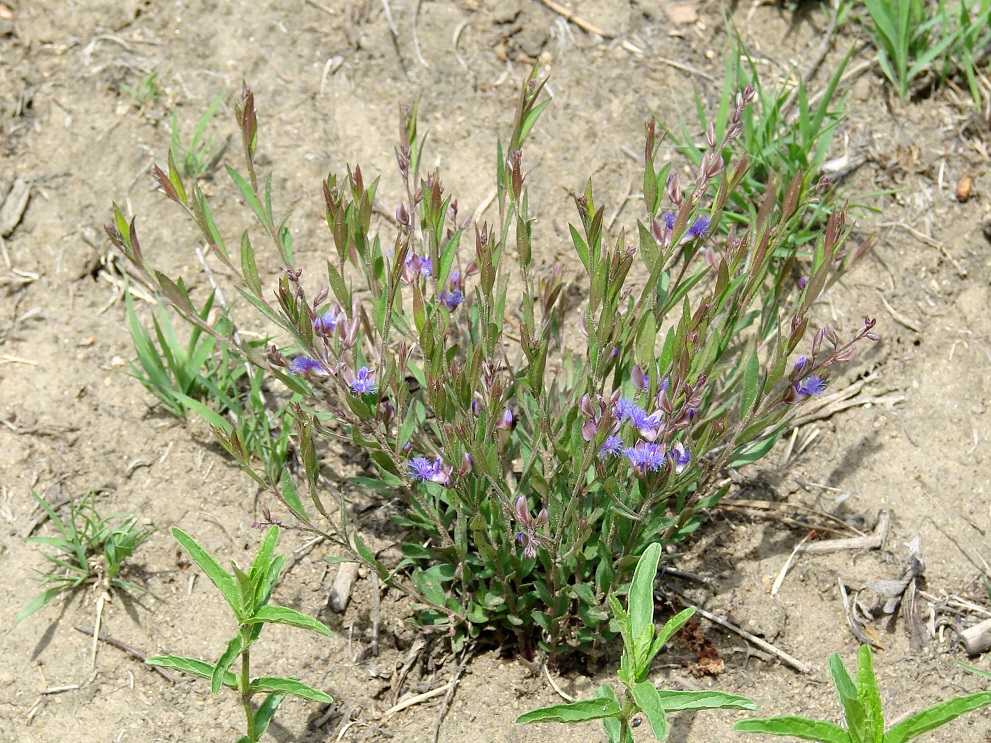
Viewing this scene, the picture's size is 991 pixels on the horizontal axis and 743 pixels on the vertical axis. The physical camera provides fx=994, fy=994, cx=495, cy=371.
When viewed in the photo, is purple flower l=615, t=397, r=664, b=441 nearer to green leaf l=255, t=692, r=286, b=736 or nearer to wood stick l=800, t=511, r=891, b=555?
wood stick l=800, t=511, r=891, b=555

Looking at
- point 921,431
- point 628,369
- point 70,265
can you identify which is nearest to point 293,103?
point 70,265

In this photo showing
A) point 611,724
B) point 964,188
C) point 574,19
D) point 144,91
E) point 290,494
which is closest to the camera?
point 611,724

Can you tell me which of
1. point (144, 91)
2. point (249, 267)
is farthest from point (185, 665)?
point (144, 91)

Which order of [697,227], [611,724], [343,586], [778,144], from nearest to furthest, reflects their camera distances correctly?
[611,724]
[697,227]
[343,586]
[778,144]

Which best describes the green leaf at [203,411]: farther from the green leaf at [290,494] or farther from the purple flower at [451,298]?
the purple flower at [451,298]

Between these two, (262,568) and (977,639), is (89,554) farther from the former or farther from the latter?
(977,639)

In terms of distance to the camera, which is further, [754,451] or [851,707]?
[754,451]

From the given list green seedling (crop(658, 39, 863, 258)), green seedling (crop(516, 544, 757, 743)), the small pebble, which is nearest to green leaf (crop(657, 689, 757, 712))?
green seedling (crop(516, 544, 757, 743))

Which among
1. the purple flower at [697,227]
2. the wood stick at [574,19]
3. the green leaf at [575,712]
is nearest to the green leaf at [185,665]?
the green leaf at [575,712]
